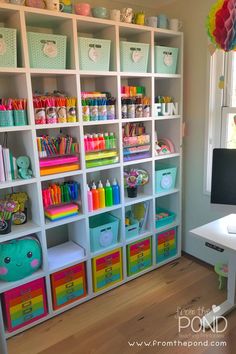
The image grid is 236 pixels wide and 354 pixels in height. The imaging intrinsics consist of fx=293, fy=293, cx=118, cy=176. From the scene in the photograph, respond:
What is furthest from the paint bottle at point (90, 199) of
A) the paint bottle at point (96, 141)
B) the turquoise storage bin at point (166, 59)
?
the turquoise storage bin at point (166, 59)

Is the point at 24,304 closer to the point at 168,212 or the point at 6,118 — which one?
the point at 6,118

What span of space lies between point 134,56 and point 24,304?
1968 mm

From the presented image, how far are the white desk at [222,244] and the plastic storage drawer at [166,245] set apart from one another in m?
0.72

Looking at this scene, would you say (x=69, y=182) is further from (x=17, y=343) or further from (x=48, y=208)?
(x=17, y=343)

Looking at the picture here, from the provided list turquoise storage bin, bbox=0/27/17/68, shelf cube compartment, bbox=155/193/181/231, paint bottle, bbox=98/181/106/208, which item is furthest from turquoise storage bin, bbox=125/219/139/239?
turquoise storage bin, bbox=0/27/17/68

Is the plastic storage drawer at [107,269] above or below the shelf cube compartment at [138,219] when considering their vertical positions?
below

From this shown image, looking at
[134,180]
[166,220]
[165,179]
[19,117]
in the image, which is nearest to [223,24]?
[19,117]

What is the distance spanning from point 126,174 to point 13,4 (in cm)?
142

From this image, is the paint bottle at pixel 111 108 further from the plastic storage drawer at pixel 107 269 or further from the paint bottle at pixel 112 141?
the plastic storage drawer at pixel 107 269

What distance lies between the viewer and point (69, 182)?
2.22 m

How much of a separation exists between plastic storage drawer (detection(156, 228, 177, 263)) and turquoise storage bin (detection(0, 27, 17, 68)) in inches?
73.4

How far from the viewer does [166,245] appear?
2787 mm

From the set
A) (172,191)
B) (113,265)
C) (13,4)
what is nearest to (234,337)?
(113,265)

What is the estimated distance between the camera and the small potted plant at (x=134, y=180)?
2.45 metres
